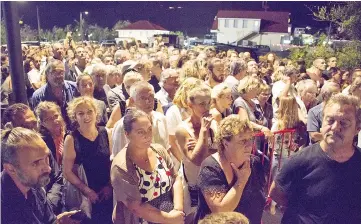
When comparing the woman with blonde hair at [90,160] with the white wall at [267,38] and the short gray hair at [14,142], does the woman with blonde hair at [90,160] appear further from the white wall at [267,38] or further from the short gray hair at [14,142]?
the white wall at [267,38]

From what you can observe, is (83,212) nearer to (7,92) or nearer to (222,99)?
(222,99)

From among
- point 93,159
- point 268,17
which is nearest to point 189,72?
point 93,159

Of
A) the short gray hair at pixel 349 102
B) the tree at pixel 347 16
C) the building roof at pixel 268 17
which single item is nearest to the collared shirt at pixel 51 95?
the short gray hair at pixel 349 102

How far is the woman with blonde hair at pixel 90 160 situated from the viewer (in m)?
2.94

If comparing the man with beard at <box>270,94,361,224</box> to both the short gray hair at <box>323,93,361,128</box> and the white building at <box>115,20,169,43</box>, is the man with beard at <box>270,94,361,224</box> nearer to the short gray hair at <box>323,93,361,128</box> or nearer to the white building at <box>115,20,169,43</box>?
the short gray hair at <box>323,93,361,128</box>

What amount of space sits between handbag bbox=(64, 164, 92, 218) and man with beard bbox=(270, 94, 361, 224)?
159cm

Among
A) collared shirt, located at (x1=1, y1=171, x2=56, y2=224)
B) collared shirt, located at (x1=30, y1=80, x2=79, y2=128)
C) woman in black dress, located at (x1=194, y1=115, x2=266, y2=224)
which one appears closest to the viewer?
collared shirt, located at (x1=1, y1=171, x2=56, y2=224)

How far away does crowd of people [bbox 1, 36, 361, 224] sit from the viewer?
2197mm

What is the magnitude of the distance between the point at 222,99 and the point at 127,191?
5.86 feet

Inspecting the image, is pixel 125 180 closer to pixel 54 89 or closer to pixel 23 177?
pixel 23 177

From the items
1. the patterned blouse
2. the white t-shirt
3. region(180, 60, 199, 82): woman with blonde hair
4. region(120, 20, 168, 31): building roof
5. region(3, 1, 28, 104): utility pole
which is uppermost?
region(120, 20, 168, 31): building roof

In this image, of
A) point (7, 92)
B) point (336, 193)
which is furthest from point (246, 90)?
point (7, 92)

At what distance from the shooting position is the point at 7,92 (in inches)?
184

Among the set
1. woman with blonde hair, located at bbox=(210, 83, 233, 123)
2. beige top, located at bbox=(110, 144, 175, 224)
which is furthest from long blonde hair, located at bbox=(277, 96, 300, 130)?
beige top, located at bbox=(110, 144, 175, 224)
